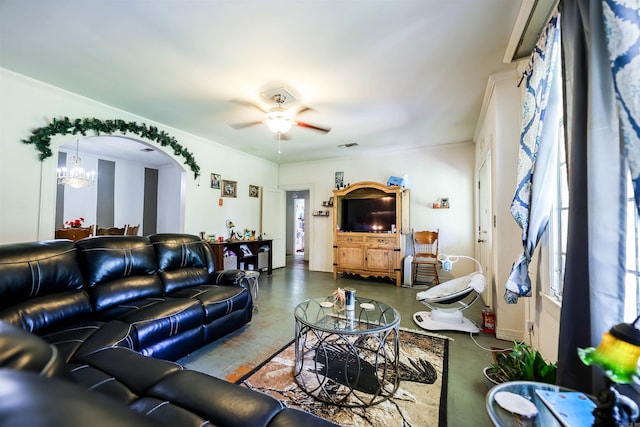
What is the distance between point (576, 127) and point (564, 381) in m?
1.24

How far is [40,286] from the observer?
180cm

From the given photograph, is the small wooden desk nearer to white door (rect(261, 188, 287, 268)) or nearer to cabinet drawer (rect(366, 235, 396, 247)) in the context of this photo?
white door (rect(261, 188, 287, 268))

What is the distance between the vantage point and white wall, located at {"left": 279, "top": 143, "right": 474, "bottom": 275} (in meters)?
4.85

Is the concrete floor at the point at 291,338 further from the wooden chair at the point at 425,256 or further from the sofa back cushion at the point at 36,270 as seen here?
the sofa back cushion at the point at 36,270

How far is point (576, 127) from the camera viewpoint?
48.4 inches

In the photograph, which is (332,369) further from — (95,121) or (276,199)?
(276,199)

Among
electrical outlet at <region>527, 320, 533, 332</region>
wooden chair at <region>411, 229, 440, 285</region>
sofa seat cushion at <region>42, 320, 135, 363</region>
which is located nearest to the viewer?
sofa seat cushion at <region>42, 320, 135, 363</region>

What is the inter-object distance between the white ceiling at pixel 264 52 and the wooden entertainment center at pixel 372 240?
68.0 inches

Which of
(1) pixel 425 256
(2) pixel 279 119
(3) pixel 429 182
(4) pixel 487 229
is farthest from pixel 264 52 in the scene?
(1) pixel 425 256

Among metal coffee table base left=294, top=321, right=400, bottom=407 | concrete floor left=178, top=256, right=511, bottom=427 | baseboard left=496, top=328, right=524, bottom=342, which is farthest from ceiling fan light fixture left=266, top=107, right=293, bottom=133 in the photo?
baseboard left=496, top=328, right=524, bottom=342

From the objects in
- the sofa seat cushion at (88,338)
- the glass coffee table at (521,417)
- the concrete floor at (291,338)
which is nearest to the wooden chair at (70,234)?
the sofa seat cushion at (88,338)

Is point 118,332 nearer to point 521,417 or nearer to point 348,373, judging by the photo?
point 348,373

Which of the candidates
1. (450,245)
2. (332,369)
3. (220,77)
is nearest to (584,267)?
(332,369)

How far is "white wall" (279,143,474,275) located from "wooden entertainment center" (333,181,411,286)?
419 millimetres
